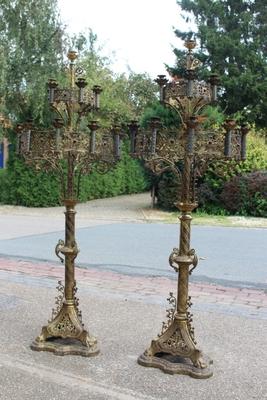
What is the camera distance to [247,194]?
49.9 ft

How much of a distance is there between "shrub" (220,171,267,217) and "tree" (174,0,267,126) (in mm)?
7686

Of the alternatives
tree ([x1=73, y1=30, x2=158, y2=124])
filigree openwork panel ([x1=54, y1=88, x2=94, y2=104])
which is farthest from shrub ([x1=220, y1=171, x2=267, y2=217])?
filigree openwork panel ([x1=54, y1=88, x2=94, y2=104])

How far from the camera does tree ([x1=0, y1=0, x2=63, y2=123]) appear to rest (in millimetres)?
17406

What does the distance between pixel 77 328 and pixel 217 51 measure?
21.7m

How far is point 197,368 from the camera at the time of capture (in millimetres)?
3652

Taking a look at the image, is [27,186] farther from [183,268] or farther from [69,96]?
[183,268]

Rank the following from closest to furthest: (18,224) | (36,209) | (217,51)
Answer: (18,224)
(36,209)
(217,51)

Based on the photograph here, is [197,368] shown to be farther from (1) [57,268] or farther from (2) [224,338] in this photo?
(1) [57,268]

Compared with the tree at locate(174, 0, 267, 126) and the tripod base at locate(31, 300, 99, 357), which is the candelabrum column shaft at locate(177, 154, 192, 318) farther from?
the tree at locate(174, 0, 267, 126)

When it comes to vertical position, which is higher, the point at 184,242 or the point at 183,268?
the point at 184,242

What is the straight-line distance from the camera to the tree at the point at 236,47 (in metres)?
23.1

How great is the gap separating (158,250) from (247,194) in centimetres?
681

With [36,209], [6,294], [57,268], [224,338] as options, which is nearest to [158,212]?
[36,209]

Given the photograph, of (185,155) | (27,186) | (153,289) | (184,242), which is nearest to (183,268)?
(184,242)
